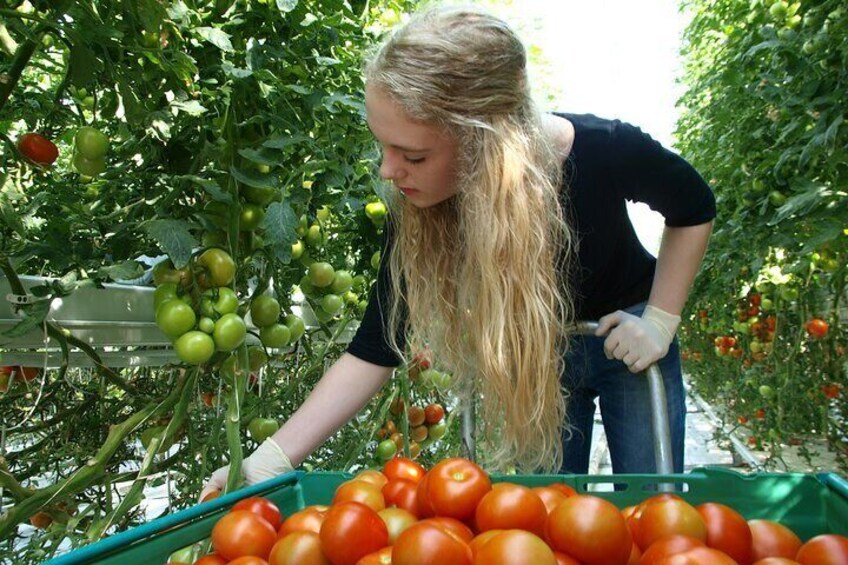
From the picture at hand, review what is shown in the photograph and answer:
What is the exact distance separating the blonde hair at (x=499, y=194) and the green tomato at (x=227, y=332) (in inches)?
16.1

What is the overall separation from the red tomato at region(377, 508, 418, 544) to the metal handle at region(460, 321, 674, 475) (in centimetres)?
47

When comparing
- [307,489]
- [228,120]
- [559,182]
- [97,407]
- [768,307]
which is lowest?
[768,307]

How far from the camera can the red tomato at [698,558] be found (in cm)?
57

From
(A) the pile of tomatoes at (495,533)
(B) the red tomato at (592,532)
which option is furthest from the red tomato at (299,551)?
(B) the red tomato at (592,532)

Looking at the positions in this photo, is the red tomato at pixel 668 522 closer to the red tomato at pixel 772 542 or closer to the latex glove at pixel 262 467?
the red tomato at pixel 772 542

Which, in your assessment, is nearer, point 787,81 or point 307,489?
point 307,489

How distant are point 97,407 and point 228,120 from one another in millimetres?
1166

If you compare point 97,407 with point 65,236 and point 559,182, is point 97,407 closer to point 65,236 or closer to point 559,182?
point 65,236

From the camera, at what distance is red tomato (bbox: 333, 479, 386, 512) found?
0.81 meters

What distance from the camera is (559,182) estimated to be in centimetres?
129

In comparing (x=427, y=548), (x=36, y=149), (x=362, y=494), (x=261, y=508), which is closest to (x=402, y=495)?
(x=362, y=494)

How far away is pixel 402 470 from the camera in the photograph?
0.91 meters

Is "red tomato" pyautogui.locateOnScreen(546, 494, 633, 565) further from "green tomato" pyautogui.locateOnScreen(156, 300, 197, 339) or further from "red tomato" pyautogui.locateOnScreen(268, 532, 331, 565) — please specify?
"green tomato" pyautogui.locateOnScreen(156, 300, 197, 339)

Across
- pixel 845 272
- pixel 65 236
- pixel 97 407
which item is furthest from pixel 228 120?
pixel 845 272
